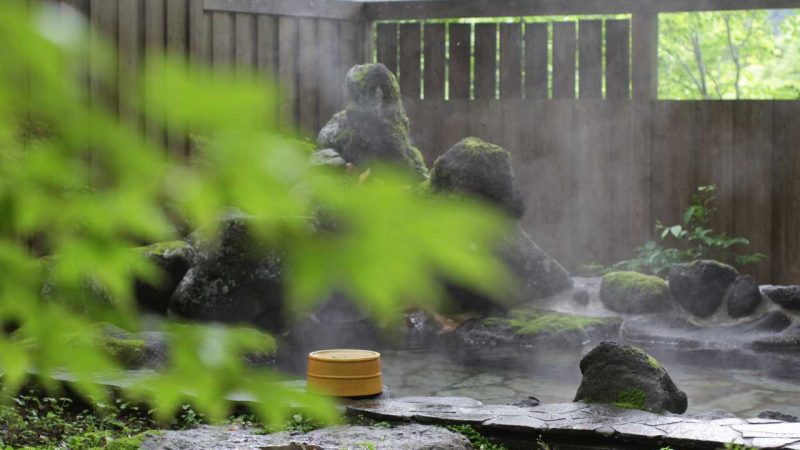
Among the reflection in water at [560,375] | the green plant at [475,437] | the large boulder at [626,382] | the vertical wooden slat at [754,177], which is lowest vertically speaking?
the reflection in water at [560,375]

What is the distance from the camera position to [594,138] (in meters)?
11.1

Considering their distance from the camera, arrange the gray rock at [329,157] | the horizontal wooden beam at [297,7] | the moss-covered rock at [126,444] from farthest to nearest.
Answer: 1. the horizontal wooden beam at [297,7]
2. the gray rock at [329,157]
3. the moss-covered rock at [126,444]

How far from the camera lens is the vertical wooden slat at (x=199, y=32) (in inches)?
413

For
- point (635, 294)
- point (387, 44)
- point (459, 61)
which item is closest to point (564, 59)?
point (459, 61)

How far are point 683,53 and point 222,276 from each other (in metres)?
15.5

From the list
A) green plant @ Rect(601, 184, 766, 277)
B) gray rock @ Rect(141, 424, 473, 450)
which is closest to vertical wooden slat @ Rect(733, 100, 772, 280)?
green plant @ Rect(601, 184, 766, 277)

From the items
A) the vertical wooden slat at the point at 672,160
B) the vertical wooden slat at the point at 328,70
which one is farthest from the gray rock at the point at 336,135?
the vertical wooden slat at the point at 672,160

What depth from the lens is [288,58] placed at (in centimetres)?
1133

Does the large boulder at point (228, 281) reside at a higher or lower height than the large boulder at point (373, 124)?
lower

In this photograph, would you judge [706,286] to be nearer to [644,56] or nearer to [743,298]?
[743,298]

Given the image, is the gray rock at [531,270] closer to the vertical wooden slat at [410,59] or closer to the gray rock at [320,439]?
the vertical wooden slat at [410,59]

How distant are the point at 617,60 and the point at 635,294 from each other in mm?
3256

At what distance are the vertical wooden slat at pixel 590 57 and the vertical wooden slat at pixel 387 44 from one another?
2133 mm

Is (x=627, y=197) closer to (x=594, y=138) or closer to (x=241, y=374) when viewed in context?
(x=594, y=138)
